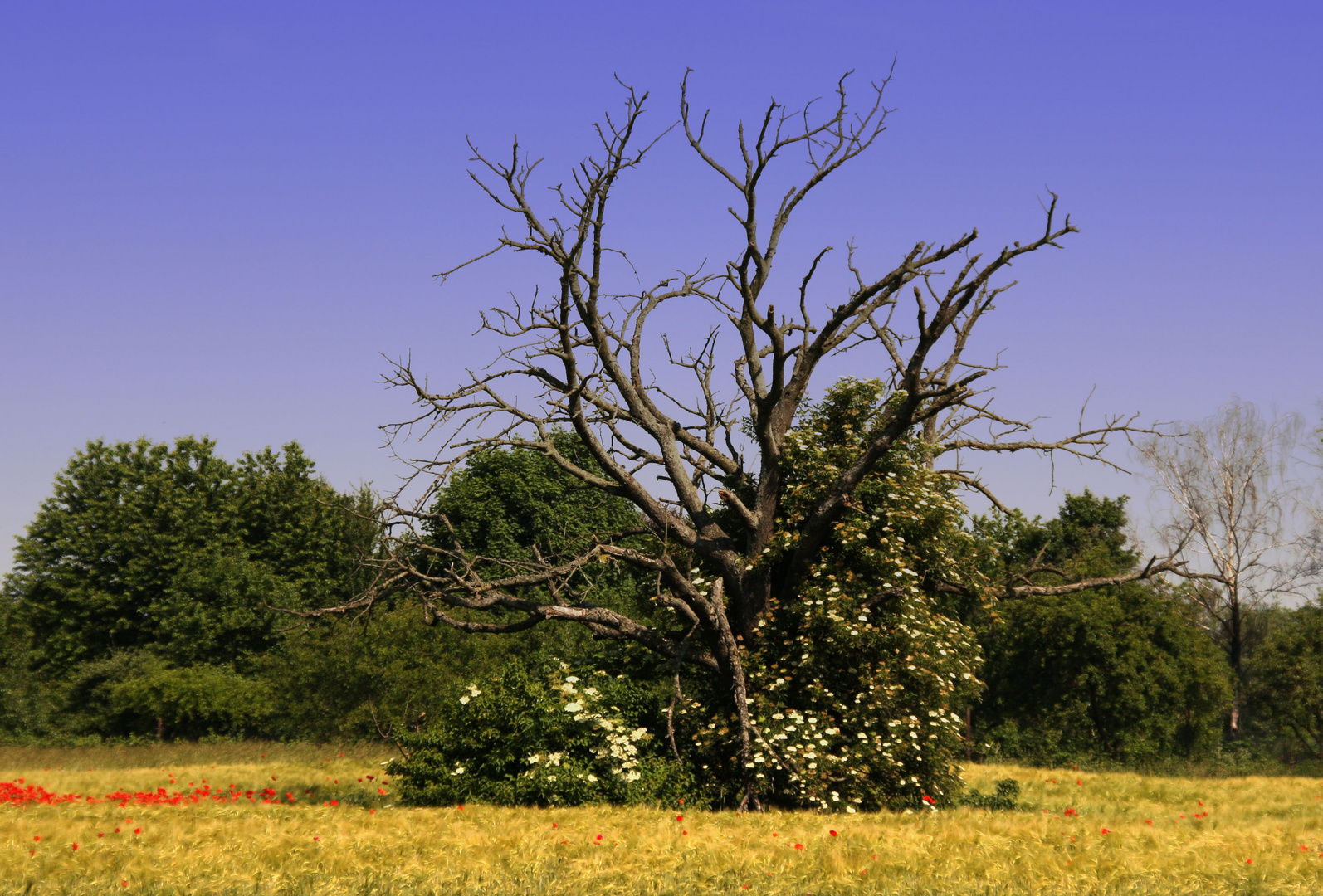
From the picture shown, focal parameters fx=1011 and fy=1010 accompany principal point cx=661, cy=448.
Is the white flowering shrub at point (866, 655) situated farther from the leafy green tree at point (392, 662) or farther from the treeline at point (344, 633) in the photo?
the treeline at point (344, 633)

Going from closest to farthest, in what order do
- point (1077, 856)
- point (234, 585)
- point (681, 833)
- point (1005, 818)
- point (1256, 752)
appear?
point (1077, 856), point (681, 833), point (1005, 818), point (1256, 752), point (234, 585)

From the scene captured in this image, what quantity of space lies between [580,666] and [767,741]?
4194mm

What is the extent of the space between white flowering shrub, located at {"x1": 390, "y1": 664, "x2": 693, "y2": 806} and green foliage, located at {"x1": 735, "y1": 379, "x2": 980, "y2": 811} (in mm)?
1973

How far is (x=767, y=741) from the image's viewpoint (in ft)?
52.1

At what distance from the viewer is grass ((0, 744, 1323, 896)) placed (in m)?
10.4

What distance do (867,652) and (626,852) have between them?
6.79 metres

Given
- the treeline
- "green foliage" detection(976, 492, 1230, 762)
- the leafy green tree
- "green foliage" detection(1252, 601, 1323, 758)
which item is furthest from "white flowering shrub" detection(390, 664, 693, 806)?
"green foliage" detection(1252, 601, 1323, 758)

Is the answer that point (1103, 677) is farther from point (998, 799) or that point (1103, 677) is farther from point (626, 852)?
point (626, 852)

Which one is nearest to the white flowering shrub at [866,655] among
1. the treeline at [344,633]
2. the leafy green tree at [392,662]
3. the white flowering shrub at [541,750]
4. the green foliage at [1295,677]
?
the white flowering shrub at [541,750]

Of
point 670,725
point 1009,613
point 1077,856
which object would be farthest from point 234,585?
point 1077,856

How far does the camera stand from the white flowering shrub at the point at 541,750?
16.0 m

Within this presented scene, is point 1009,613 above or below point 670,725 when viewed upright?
above

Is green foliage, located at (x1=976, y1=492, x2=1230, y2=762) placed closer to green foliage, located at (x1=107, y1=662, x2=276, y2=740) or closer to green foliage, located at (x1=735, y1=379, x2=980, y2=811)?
green foliage, located at (x1=735, y1=379, x2=980, y2=811)

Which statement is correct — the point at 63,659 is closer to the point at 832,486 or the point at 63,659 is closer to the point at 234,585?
the point at 234,585
